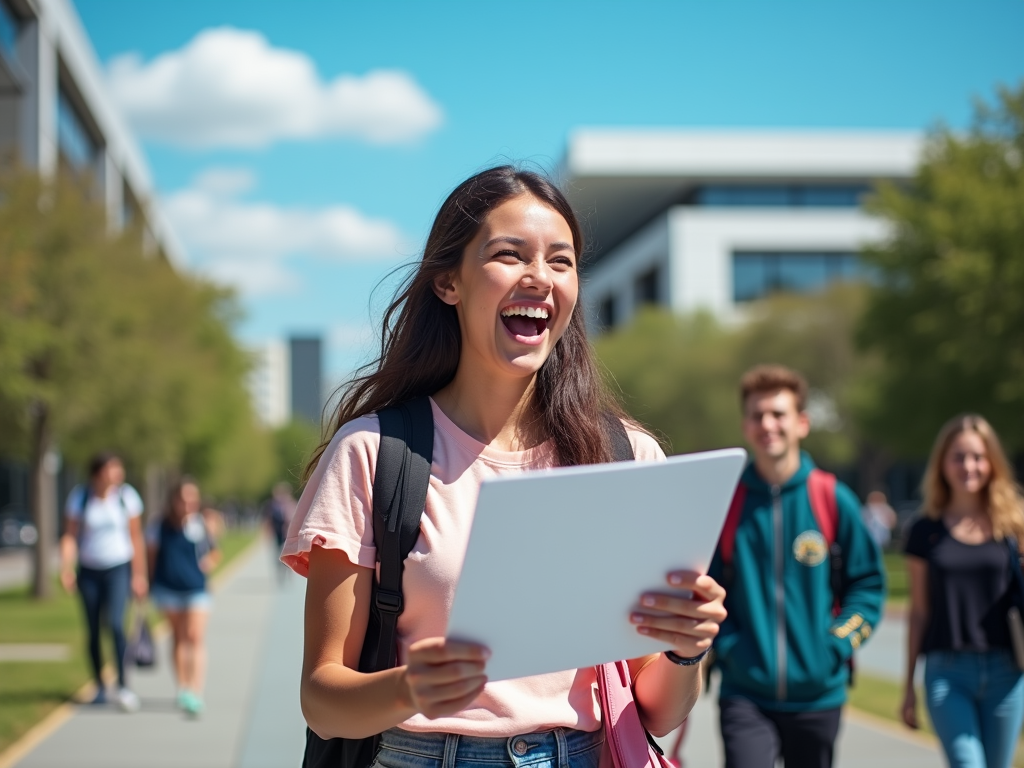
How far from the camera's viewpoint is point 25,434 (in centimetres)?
2198

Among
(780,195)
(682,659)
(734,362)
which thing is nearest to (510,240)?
(682,659)

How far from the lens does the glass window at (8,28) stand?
1213 inches

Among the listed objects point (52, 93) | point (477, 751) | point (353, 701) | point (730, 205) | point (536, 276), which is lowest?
point (477, 751)

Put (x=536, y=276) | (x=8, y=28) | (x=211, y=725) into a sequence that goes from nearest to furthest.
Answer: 1. (x=536, y=276)
2. (x=211, y=725)
3. (x=8, y=28)

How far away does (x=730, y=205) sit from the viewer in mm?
71438

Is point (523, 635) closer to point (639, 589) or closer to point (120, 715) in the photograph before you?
point (639, 589)

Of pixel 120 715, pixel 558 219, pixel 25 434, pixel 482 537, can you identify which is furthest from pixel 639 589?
pixel 25 434

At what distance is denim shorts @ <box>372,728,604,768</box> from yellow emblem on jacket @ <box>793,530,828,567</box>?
98.4 inches

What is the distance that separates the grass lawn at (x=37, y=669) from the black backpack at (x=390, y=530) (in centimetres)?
665

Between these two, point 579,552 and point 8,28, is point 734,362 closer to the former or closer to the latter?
point 8,28

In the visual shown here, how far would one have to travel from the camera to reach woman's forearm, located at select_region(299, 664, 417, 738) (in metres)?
2.08

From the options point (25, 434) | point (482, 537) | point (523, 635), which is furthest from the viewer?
point (25, 434)

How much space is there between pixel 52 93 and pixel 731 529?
110 feet

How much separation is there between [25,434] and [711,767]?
17.6 metres
